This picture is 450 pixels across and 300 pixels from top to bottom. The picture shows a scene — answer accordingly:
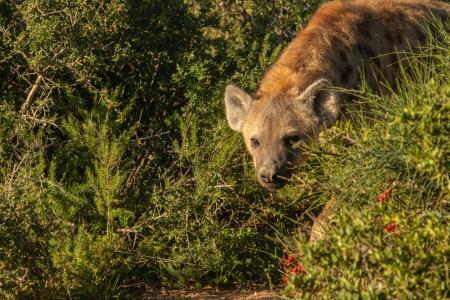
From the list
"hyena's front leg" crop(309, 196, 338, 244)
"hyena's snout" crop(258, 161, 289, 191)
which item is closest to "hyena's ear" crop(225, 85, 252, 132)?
"hyena's snout" crop(258, 161, 289, 191)

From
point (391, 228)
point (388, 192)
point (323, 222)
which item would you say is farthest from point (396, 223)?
point (323, 222)

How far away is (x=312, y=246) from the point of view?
12.7ft

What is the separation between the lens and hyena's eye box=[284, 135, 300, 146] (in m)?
5.93

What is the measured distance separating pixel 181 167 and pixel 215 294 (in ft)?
3.39

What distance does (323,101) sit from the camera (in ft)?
19.3

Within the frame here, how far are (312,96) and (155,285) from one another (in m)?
1.60

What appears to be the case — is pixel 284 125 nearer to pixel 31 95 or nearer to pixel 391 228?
pixel 391 228

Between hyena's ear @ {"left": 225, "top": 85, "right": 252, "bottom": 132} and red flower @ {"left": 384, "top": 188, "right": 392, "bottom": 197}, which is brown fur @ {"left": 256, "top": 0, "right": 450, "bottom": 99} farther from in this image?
red flower @ {"left": 384, "top": 188, "right": 392, "bottom": 197}

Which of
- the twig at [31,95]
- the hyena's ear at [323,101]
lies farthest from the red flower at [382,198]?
the twig at [31,95]

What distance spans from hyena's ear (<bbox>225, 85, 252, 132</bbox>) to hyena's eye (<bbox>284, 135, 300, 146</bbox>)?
0.43 meters

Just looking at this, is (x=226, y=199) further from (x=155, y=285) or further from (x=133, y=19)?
(x=133, y=19)

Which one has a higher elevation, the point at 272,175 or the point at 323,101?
the point at 323,101

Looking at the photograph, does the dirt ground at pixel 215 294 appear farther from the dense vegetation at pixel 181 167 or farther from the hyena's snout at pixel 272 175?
the hyena's snout at pixel 272 175

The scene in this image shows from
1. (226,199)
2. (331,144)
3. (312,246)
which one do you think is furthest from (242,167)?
(312,246)
